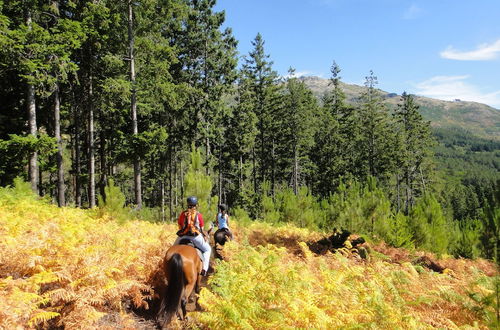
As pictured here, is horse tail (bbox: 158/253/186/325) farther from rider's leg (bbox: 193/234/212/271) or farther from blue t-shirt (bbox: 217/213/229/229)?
blue t-shirt (bbox: 217/213/229/229)

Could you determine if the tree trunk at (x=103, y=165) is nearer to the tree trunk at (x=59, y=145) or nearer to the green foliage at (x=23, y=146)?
the tree trunk at (x=59, y=145)

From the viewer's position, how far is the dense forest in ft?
45.1

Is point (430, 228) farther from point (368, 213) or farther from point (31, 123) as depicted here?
point (31, 123)

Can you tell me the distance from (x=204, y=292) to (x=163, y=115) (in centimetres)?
2433

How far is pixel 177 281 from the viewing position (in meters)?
6.00

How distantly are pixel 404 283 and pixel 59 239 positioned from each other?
27.9 feet

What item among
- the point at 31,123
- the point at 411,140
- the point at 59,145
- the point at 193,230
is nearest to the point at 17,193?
the point at 31,123

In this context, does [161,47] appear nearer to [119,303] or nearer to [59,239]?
[59,239]

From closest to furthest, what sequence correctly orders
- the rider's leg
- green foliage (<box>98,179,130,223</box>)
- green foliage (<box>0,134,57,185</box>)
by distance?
the rider's leg
green foliage (<box>98,179,130,223</box>)
green foliage (<box>0,134,57,185</box>)

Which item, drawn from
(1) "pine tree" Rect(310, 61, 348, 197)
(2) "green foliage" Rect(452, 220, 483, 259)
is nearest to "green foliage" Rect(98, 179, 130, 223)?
(2) "green foliage" Rect(452, 220, 483, 259)

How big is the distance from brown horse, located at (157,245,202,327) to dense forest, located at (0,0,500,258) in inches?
217

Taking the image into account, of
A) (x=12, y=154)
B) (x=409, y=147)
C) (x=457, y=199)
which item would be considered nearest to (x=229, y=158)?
(x=12, y=154)

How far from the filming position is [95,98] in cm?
1762

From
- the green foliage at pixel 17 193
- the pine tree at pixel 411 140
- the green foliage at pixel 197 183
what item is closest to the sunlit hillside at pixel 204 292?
the green foliage at pixel 17 193
